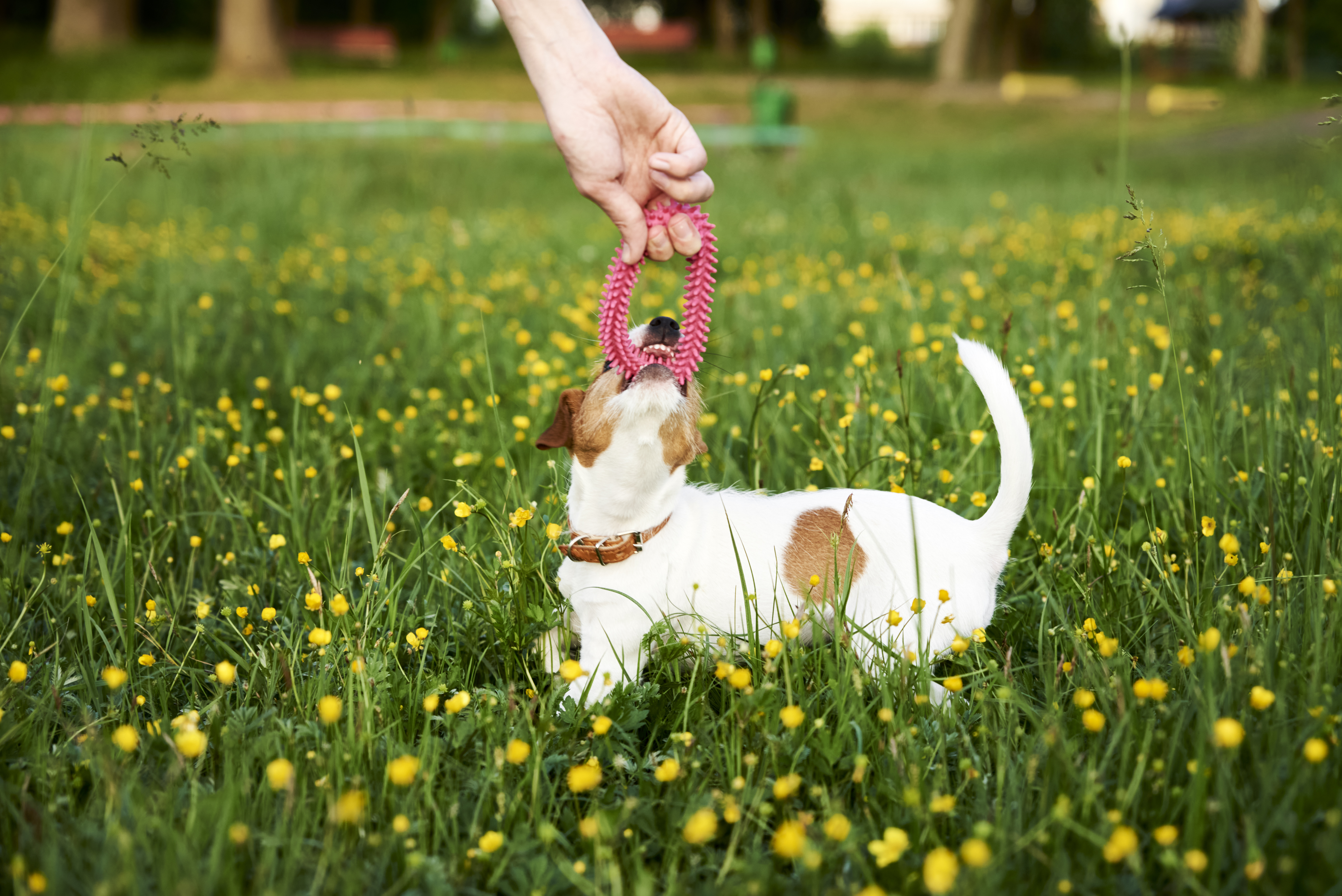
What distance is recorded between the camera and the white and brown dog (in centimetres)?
222

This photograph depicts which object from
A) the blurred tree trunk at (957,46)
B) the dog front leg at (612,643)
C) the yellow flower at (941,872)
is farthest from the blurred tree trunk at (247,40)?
the yellow flower at (941,872)

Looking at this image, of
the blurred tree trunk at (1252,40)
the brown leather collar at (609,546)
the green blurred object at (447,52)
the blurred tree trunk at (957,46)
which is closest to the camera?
the brown leather collar at (609,546)

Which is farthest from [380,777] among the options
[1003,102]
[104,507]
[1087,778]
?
[1003,102]

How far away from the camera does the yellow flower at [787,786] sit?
1.63 meters

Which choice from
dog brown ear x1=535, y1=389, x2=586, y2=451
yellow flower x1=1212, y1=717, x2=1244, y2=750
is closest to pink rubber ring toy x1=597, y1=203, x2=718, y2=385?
dog brown ear x1=535, y1=389, x2=586, y2=451

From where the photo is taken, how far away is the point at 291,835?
1.67 meters

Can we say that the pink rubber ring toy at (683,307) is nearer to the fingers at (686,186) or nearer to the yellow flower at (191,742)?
the fingers at (686,186)

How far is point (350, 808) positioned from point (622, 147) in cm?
168

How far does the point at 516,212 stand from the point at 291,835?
822 cm

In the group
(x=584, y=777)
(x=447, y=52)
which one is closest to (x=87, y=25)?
(x=447, y=52)

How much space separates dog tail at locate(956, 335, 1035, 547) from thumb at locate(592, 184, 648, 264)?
786 mm

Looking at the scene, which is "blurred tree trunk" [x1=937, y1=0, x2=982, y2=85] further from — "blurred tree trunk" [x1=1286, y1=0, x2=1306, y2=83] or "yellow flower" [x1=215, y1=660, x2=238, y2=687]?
"yellow flower" [x1=215, y1=660, x2=238, y2=687]

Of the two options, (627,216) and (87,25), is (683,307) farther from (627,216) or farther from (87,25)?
(87,25)

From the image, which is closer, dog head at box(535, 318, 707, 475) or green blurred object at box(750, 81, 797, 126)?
dog head at box(535, 318, 707, 475)
